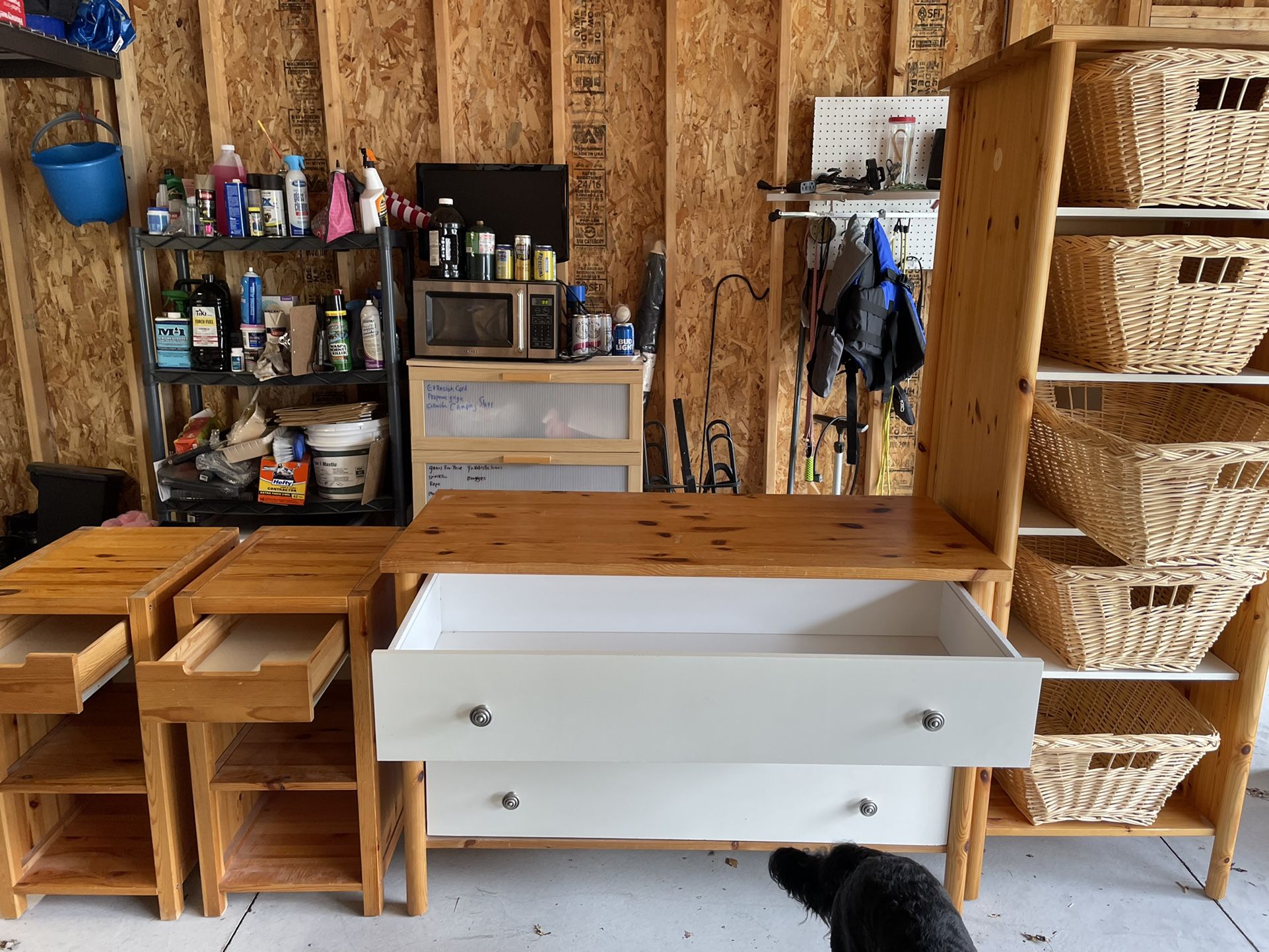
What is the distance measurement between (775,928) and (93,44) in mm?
3608

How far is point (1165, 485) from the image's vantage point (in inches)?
62.6

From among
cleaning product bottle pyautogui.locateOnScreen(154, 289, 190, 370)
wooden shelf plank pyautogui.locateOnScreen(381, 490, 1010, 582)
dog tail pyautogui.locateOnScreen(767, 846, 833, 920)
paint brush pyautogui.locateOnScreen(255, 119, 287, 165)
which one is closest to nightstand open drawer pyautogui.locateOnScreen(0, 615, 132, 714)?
wooden shelf plank pyautogui.locateOnScreen(381, 490, 1010, 582)

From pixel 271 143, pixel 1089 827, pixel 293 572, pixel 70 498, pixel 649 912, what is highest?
pixel 271 143

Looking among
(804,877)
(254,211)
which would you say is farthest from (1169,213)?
(254,211)

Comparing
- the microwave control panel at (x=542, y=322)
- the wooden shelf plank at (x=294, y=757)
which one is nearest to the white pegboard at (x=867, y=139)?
the microwave control panel at (x=542, y=322)

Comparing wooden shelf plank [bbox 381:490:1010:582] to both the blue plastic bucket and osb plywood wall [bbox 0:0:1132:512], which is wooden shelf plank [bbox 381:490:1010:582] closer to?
osb plywood wall [bbox 0:0:1132:512]

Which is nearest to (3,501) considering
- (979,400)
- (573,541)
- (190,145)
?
(190,145)

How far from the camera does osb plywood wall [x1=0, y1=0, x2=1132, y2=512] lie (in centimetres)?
357

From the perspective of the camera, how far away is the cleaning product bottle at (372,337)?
3.38 metres

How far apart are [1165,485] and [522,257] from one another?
2.45 m

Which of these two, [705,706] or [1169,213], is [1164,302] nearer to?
[1169,213]

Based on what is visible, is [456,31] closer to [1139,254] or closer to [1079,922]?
[1139,254]

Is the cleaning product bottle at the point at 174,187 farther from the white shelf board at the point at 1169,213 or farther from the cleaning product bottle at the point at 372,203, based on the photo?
the white shelf board at the point at 1169,213

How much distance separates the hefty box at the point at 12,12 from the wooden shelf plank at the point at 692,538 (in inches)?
85.0
